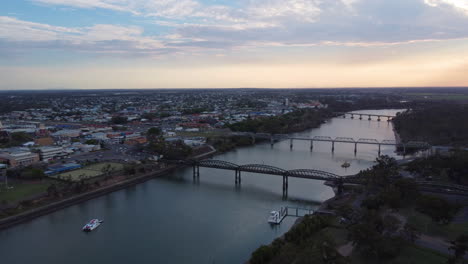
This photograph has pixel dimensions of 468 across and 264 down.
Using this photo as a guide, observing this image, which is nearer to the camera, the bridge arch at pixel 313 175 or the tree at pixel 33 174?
the bridge arch at pixel 313 175

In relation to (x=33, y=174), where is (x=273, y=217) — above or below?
below

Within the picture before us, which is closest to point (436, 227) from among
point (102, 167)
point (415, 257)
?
point (415, 257)

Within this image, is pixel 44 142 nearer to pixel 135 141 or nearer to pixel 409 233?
pixel 135 141

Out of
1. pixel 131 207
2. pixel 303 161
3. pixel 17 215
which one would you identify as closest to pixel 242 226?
pixel 131 207

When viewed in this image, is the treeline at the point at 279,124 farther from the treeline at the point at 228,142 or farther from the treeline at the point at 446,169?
the treeline at the point at 446,169

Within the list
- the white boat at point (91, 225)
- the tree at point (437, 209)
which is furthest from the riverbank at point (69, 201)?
the tree at point (437, 209)

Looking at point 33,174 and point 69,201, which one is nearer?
point 69,201
